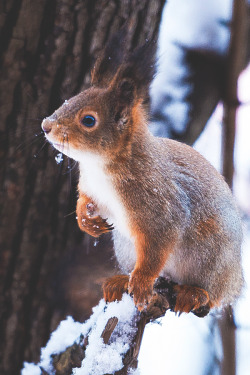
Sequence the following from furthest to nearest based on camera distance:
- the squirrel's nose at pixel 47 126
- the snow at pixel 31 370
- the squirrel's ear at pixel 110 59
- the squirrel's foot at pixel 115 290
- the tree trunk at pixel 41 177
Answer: the tree trunk at pixel 41 177
the snow at pixel 31 370
the squirrel's foot at pixel 115 290
the squirrel's nose at pixel 47 126
the squirrel's ear at pixel 110 59

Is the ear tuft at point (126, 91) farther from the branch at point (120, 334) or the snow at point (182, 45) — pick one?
the snow at point (182, 45)

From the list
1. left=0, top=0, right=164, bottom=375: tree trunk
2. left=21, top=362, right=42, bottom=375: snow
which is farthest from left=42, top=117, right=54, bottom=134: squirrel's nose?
left=21, top=362, right=42, bottom=375: snow

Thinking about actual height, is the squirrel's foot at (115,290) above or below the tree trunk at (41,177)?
below

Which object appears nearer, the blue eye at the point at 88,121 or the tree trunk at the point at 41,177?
the blue eye at the point at 88,121

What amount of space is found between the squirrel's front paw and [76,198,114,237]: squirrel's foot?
0.44 ft

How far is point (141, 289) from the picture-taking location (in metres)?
0.91

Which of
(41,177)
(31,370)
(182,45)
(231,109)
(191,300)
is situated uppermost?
(182,45)

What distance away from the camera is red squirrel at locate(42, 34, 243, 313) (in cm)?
82

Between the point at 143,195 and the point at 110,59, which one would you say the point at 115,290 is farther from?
the point at 110,59

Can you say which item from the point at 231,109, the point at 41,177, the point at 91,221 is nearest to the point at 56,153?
the point at 41,177

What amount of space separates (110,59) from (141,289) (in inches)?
16.6

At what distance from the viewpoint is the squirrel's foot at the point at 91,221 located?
100cm

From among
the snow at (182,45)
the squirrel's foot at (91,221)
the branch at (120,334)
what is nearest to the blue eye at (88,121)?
the squirrel's foot at (91,221)

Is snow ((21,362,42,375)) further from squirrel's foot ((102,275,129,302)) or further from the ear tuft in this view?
the ear tuft
